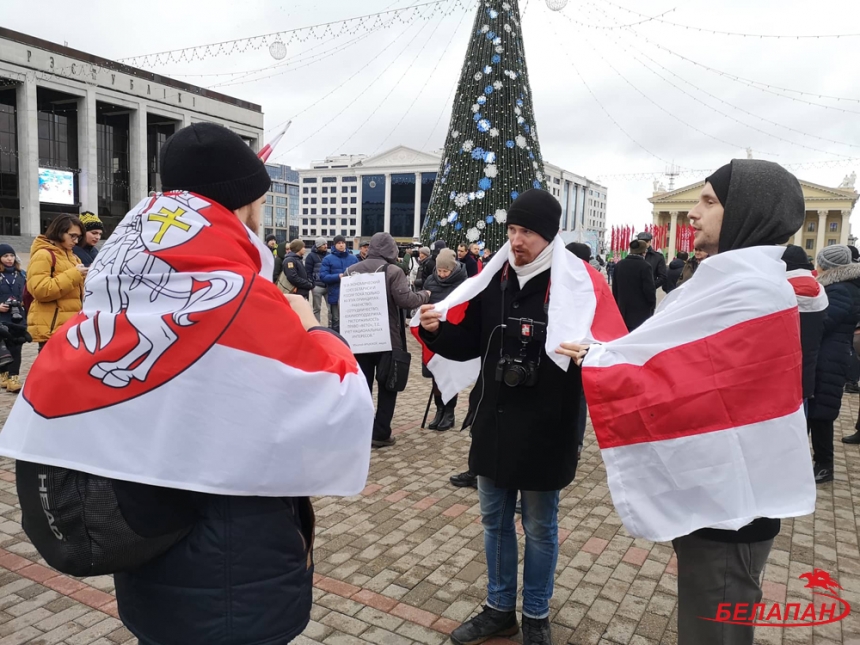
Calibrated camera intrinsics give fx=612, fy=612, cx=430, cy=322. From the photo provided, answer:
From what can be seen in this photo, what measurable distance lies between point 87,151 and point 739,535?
53.9 metres

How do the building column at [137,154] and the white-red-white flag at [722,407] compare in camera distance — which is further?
the building column at [137,154]

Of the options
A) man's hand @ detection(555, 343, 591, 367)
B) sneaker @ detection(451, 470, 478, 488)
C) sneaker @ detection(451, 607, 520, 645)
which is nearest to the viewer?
man's hand @ detection(555, 343, 591, 367)

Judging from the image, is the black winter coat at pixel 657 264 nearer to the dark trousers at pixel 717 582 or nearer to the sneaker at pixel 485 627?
the sneaker at pixel 485 627

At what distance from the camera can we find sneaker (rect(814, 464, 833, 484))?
546cm

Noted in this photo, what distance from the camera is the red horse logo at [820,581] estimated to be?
11.8ft

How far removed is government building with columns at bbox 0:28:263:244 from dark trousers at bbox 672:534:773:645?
4106 cm

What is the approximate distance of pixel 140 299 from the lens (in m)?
1.34

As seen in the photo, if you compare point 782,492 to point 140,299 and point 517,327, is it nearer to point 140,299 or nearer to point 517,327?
point 517,327

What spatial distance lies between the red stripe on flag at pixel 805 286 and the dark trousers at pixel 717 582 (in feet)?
9.73

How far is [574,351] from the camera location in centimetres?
234

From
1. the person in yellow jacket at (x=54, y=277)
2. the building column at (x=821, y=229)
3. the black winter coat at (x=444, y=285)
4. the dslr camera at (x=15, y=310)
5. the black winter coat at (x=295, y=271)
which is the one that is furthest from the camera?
the building column at (x=821, y=229)

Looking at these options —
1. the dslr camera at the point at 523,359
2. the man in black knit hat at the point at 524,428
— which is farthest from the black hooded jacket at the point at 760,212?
the dslr camera at the point at 523,359

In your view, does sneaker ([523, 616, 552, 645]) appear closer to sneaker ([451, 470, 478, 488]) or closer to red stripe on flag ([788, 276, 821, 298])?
sneaker ([451, 470, 478, 488])

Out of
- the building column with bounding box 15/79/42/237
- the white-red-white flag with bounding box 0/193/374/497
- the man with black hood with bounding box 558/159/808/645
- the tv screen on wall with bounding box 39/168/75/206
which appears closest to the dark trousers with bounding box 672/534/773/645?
the man with black hood with bounding box 558/159/808/645
